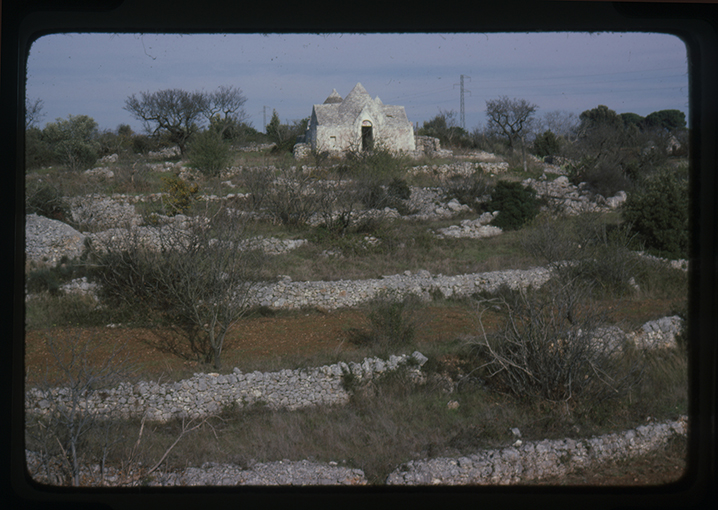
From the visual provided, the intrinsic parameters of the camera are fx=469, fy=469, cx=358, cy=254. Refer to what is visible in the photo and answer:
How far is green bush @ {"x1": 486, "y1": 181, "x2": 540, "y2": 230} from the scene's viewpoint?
13767mm

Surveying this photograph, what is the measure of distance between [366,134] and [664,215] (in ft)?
41.6

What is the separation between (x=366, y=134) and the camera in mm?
19844

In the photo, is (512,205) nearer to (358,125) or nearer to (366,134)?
(366,134)

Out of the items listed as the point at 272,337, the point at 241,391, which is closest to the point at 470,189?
the point at 272,337

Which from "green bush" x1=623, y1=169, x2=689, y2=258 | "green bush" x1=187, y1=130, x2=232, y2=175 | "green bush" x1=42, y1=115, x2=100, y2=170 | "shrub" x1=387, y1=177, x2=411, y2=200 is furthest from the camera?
"green bush" x1=187, y1=130, x2=232, y2=175

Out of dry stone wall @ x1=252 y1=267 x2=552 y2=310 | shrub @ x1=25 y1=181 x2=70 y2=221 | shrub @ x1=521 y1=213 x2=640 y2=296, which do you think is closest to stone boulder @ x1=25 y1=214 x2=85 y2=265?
shrub @ x1=25 y1=181 x2=70 y2=221

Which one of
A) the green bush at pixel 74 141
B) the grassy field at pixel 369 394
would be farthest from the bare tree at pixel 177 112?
the grassy field at pixel 369 394

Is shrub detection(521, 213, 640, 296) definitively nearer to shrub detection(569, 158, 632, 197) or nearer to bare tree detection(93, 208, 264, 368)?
bare tree detection(93, 208, 264, 368)

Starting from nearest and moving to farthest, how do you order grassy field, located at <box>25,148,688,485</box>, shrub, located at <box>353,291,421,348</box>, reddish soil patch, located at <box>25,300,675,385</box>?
grassy field, located at <box>25,148,688,485</box> < reddish soil patch, located at <box>25,300,675,385</box> < shrub, located at <box>353,291,421,348</box>

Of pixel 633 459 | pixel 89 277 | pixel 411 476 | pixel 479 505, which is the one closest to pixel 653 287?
pixel 633 459

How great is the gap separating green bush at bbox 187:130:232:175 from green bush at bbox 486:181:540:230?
30.0 feet

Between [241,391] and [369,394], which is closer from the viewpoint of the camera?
[241,391]

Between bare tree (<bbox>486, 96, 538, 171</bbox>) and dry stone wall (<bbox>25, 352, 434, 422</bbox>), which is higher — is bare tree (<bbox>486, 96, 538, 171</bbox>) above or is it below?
above

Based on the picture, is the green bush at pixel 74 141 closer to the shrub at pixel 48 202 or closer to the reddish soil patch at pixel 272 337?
the shrub at pixel 48 202
